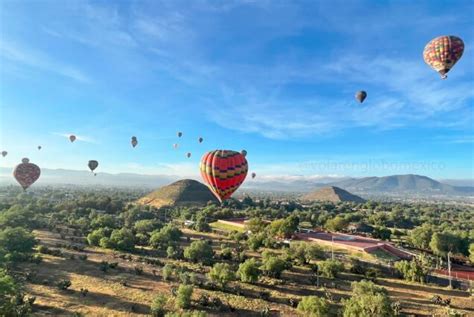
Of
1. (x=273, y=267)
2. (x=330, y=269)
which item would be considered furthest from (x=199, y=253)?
(x=330, y=269)

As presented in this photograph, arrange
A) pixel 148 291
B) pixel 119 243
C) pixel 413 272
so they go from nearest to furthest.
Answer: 1. pixel 148 291
2. pixel 413 272
3. pixel 119 243

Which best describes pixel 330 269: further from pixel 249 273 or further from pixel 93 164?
pixel 93 164

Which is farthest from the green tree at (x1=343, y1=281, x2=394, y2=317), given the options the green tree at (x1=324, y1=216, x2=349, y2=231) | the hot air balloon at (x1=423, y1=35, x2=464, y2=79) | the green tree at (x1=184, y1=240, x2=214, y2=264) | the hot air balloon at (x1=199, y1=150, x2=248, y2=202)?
the green tree at (x1=324, y1=216, x2=349, y2=231)

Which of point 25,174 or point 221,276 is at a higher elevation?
point 25,174

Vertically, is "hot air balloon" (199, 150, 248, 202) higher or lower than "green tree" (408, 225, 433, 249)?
higher

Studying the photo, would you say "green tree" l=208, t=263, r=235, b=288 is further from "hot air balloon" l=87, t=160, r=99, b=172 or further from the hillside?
the hillside

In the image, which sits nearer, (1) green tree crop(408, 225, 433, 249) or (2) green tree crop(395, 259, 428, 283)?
(2) green tree crop(395, 259, 428, 283)

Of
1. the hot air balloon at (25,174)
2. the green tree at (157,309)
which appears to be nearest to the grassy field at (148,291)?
the green tree at (157,309)
